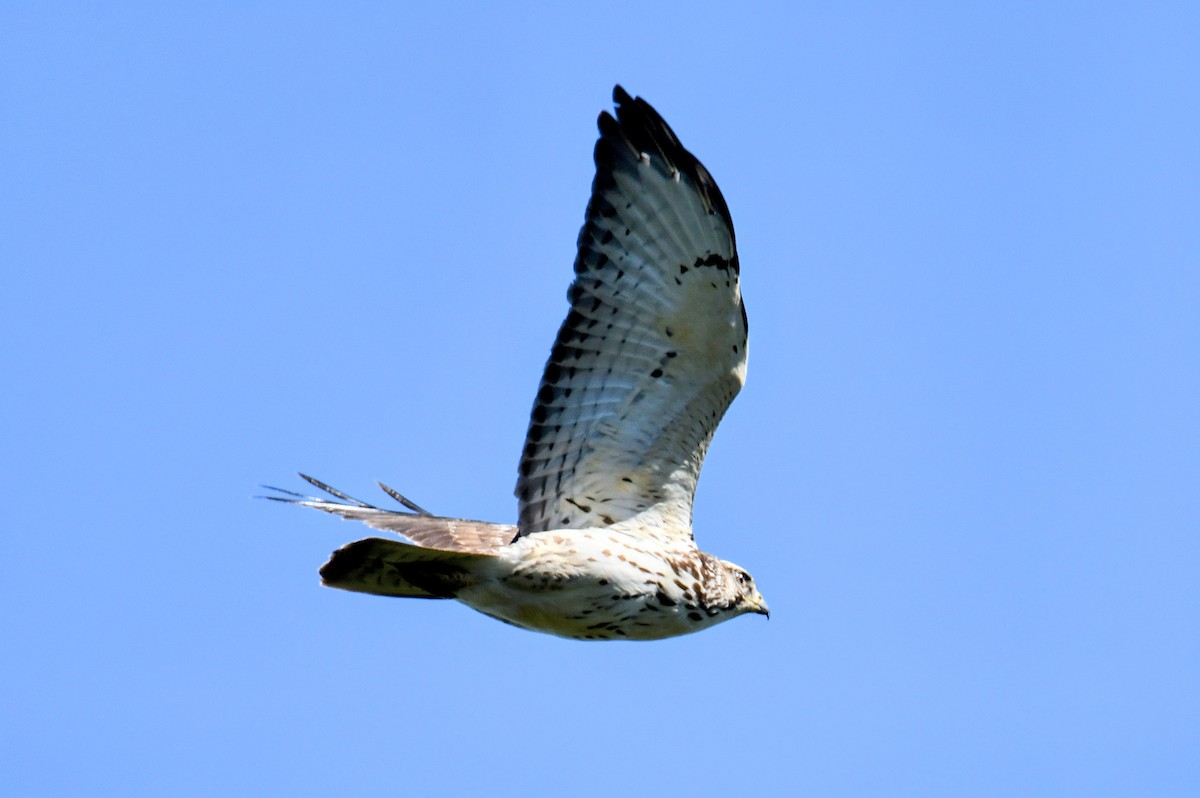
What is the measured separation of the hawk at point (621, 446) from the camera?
8320 millimetres

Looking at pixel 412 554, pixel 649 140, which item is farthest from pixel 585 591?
pixel 649 140

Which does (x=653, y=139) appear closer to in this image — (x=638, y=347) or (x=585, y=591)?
(x=638, y=347)

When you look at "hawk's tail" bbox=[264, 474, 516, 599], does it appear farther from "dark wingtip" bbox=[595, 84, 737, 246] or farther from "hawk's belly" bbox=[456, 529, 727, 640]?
"dark wingtip" bbox=[595, 84, 737, 246]

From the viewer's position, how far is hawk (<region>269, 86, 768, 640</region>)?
27.3 feet

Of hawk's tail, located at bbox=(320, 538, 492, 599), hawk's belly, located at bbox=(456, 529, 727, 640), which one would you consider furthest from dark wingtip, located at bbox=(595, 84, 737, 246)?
hawk's tail, located at bbox=(320, 538, 492, 599)

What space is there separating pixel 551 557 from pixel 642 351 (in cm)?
117

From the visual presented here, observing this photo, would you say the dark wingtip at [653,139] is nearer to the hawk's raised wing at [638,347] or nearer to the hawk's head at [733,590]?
the hawk's raised wing at [638,347]

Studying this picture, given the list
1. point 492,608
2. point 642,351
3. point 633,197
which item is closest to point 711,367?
point 642,351

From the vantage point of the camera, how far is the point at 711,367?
28.5 ft

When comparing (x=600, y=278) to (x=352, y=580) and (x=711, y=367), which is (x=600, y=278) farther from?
(x=352, y=580)

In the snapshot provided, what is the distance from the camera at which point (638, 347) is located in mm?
8711

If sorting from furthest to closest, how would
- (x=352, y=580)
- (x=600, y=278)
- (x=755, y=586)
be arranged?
(x=755, y=586) < (x=600, y=278) < (x=352, y=580)

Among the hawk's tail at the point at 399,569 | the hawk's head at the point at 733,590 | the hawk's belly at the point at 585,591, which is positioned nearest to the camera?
the hawk's tail at the point at 399,569

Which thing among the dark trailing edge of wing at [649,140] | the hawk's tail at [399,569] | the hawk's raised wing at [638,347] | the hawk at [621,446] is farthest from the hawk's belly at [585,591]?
the dark trailing edge of wing at [649,140]
